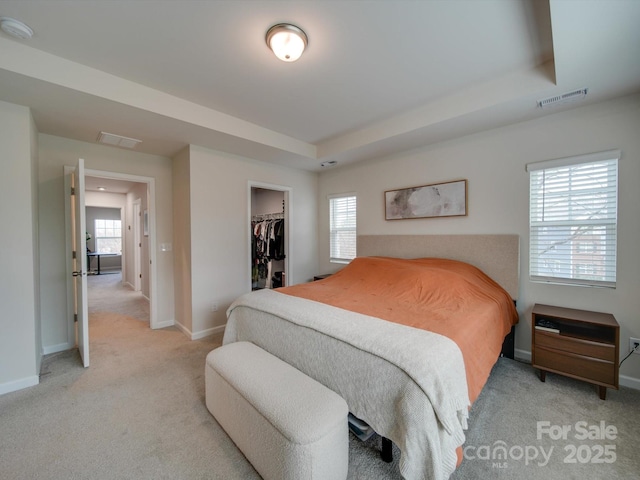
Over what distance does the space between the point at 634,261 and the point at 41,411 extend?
190 inches

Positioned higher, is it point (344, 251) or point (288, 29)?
point (288, 29)

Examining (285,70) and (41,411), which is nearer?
(41,411)

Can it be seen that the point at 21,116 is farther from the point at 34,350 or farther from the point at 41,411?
the point at 41,411

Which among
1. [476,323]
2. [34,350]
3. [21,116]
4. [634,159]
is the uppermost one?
[21,116]

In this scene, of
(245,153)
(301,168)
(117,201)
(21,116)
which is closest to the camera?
(21,116)

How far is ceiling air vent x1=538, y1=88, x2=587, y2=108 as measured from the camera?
2141 millimetres

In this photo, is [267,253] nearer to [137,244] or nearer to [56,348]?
[56,348]

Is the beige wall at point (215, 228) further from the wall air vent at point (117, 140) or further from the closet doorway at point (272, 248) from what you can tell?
the wall air vent at point (117, 140)

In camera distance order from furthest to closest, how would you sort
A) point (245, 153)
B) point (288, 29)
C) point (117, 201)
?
1. point (117, 201)
2. point (245, 153)
3. point (288, 29)

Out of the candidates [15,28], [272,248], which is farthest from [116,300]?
[15,28]

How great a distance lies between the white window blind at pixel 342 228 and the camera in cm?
433

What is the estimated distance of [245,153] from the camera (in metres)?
3.58

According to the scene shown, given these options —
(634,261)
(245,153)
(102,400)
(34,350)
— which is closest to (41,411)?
(102,400)

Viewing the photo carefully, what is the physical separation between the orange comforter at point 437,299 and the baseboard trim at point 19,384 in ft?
7.51
